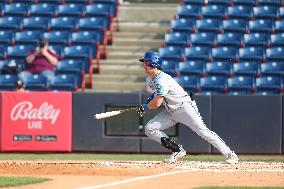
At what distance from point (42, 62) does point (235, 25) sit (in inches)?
208

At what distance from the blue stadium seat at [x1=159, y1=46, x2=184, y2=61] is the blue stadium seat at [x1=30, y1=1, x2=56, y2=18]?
3985 millimetres

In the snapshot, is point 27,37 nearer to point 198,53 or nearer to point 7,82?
point 7,82

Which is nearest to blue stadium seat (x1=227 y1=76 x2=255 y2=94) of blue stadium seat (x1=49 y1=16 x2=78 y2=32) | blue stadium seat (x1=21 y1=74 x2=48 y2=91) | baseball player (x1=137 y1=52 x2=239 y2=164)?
blue stadium seat (x1=21 y1=74 x2=48 y2=91)

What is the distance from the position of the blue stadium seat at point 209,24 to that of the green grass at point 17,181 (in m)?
11.7

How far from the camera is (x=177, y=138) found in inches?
734

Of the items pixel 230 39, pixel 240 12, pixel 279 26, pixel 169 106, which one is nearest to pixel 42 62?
pixel 230 39

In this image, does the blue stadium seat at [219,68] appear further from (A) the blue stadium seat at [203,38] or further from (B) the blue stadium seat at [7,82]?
(B) the blue stadium seat at [7,82]

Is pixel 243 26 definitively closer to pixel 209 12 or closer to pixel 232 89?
pixel 209 12

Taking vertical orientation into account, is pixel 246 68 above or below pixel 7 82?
above

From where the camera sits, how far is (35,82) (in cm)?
2114

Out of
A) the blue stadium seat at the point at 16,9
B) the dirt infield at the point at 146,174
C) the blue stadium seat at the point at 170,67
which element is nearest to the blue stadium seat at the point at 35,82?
the blue stadium seat at the point at 170,67

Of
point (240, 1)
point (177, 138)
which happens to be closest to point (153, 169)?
point (177, 138)

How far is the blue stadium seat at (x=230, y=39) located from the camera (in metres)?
21.8

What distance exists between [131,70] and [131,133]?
3.91m
